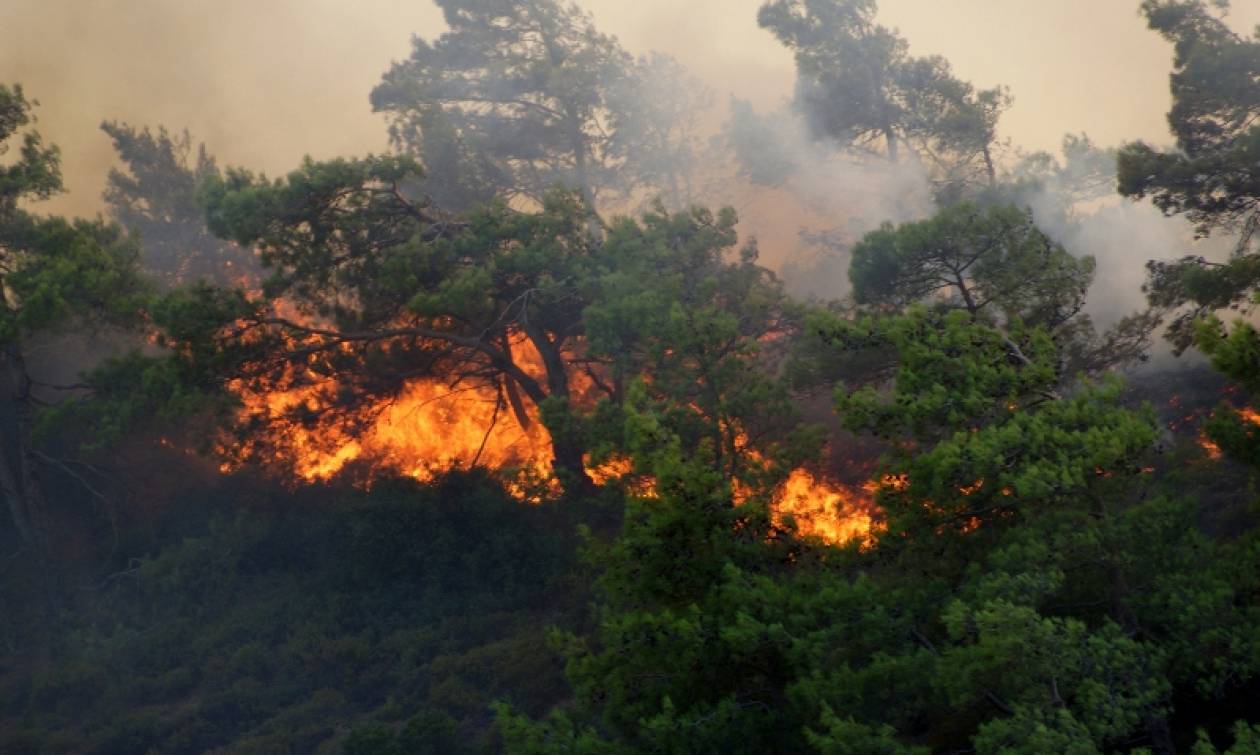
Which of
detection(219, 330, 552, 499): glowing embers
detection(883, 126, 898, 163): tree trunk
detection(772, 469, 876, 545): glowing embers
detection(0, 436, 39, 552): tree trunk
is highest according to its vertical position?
detection(883, 126, 898, 163): tree trunk

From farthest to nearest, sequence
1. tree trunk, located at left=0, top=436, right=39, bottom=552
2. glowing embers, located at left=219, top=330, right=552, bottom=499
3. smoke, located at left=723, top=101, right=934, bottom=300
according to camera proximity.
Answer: smoke, located at left=723, top=101, right=934, bottom=300 < tree trunk, located at left=0, top=436, right=39, bottom=552 < glowing embers, located at left=219, top=330, right=552, bottom=499

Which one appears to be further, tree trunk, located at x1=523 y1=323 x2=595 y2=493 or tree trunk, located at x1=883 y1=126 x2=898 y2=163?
tree trunk, located at x1=883 y1=126 x2=898 y2=163

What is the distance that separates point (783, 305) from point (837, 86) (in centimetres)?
1555

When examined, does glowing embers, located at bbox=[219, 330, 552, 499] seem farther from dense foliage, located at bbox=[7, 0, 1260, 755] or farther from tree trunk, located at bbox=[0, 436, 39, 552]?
tree trunk, located at bbox=[0, 436, 39, 552]

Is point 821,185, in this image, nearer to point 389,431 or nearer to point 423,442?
point 423,442

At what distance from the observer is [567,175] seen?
134ft

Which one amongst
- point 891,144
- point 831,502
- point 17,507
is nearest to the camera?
point 831,502

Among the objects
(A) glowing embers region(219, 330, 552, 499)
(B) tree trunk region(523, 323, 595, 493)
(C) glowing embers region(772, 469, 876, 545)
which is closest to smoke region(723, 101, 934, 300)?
(A) glowing embers region(219, 330, 552, 499)

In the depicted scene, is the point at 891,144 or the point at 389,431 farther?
the point at 891,144

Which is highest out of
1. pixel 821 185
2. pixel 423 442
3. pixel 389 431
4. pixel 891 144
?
pixel 821 185

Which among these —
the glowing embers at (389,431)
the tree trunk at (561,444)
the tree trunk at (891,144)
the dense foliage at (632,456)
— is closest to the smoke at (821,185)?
the tree trunk at (891,144)

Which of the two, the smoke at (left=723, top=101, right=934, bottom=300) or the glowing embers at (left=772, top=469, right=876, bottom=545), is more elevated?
the smoke at (left=723, top=101, right=934, bottom=300)

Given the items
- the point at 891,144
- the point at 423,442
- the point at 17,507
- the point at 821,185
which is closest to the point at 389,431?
the point at 423,442

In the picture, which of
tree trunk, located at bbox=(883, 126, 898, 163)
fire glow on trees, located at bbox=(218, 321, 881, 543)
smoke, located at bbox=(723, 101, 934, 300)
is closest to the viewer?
fire glow on trees, located at bbox=(218, 321, 881, 543)
